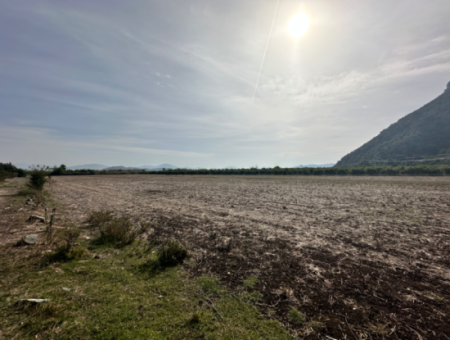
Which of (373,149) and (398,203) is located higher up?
(373,149)

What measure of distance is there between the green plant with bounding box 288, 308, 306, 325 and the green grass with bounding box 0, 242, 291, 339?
35cm

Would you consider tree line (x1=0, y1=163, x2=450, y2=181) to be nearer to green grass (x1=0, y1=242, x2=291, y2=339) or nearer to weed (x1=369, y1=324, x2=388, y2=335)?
green grass (x1=0, y1=242, x2=291, y2=339)

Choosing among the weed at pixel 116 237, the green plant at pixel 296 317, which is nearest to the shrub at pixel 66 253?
the weed at pixel 116 237

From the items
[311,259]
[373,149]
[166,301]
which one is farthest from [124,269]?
[373,149]

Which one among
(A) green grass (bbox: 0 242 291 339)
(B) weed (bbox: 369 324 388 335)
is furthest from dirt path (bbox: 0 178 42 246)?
(B) weed (bbox: 369 324 388 335)

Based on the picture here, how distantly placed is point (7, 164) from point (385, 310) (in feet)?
339

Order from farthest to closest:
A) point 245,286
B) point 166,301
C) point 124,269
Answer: point 124,269 → point 245,286 → point 166,301

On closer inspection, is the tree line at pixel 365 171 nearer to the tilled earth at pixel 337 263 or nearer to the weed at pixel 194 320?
the tilled earth at pixel 337 263

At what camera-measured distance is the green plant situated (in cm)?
392

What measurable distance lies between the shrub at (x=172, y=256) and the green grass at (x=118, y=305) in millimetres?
324

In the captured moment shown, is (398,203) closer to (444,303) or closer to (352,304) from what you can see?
(444,303)

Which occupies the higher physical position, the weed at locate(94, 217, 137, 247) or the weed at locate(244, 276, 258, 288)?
the weed at locate(94, 217, 137, 247)

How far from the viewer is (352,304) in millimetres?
4375

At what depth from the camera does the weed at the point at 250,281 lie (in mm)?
5203
